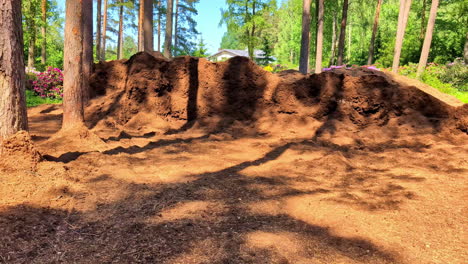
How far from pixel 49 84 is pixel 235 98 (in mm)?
9805

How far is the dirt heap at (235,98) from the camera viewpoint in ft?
25.1

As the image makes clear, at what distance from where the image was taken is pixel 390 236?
9.68ft

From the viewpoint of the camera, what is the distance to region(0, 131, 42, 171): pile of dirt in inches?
141

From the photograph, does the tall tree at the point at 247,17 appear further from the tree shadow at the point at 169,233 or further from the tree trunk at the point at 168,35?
the tree shadow at the point at 169,233

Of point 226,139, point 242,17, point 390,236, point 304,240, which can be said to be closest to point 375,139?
point 226,139

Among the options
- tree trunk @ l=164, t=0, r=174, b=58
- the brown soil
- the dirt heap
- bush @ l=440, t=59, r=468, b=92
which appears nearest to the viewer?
the brown soil

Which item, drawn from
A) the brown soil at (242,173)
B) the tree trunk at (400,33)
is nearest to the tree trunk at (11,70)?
the brown soil at (242,173)

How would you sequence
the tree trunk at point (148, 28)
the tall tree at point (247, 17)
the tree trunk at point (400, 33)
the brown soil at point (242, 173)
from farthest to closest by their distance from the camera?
1. the tall tree at point (247, 17)
2. the tree trunk at point (400, 33)
3. the tree trunk at point (148, 28)
4. the brown soil at point (242, 173)

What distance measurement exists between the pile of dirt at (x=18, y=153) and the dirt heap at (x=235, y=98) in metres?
4.15

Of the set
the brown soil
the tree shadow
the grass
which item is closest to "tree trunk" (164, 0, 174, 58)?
the grass

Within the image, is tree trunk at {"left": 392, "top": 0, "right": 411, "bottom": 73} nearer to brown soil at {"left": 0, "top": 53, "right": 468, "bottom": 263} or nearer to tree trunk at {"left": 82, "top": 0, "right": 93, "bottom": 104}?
brown soil at {"left": 0, "top": 53, "right": 468, "bottom": 263}

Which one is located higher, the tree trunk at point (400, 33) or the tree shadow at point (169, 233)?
the tree trunk at point (400, 33)

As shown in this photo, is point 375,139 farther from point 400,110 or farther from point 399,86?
point 399,86

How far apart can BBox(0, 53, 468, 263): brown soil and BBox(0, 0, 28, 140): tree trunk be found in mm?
642
